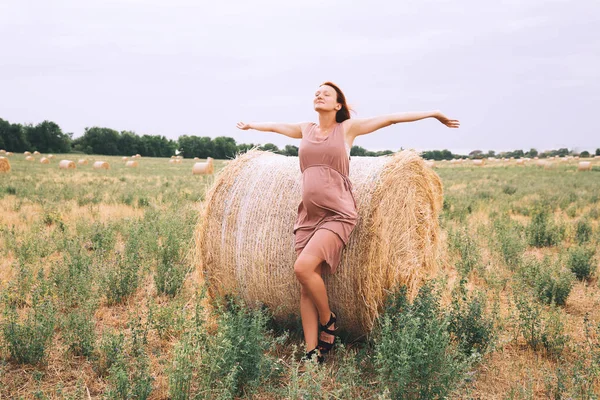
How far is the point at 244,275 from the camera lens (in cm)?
481

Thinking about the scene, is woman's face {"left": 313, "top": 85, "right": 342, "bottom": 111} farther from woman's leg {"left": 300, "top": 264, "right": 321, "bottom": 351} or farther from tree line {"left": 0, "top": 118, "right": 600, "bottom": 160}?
tree line {"left": 0, "top": 118, "right": 600, "bottom": 160}

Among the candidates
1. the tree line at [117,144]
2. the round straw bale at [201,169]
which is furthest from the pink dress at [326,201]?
the tree line at [117,144]

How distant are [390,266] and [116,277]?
10.6 feet

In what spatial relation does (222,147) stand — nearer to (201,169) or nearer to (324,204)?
(201,169)

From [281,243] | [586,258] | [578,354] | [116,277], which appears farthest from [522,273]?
[116,277]

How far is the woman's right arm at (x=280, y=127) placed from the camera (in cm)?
480

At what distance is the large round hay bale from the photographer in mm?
4363

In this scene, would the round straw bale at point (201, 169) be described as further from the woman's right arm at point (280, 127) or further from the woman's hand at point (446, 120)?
the woman's hand at point (446, 120)

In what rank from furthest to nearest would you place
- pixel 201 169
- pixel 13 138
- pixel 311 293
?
pixel 13 138 → pixel 201 169 → pixel 311 293

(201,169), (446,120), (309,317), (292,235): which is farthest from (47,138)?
(446,120)

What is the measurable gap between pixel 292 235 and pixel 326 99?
139cm

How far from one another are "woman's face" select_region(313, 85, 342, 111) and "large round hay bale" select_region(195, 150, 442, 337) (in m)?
0.72

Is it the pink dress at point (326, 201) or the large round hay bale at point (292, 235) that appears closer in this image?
the pink dress at point (326, 201)

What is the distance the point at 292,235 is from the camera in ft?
15.0
